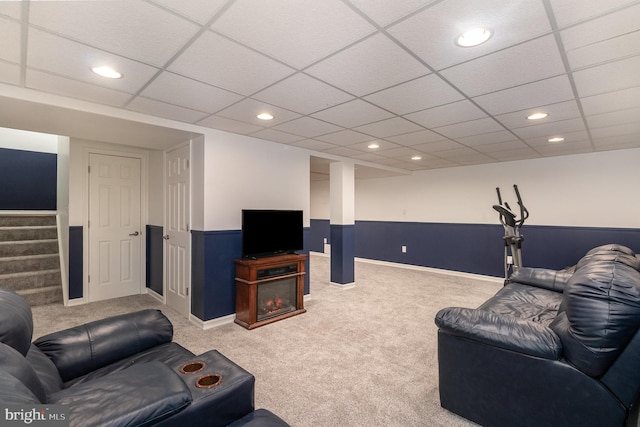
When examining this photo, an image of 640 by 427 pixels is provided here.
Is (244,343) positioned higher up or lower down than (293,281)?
lower down

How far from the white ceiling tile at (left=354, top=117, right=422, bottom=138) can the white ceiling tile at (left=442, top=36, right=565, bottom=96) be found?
2.83 ft

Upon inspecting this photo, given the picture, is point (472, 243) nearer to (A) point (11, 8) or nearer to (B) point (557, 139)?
(B) point (557, 139)

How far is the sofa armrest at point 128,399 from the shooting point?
96 centimetres

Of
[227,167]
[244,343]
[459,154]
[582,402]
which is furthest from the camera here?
[459,154]

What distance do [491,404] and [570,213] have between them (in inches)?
182

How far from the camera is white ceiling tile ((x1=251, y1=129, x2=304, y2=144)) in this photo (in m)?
3.53

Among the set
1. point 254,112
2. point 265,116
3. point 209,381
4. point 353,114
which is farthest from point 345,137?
point 209,381

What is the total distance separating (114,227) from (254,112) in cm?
319

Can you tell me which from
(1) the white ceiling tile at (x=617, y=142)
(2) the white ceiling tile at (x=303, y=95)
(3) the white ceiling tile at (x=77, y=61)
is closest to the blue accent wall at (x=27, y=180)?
(3) the white ceiling tile at (x=77, y=61)

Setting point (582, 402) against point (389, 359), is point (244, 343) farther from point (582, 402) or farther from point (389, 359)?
point (582, 402)

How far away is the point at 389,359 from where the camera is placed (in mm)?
2645

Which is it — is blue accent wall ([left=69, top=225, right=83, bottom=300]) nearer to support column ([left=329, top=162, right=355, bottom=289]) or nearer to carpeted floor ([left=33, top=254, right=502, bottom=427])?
carpeted floor ([left=33, top=254, right=502, bottom=427])

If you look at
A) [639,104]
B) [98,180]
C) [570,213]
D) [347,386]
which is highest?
[639,104]

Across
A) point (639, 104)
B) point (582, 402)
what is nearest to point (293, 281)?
point (582, 402)
